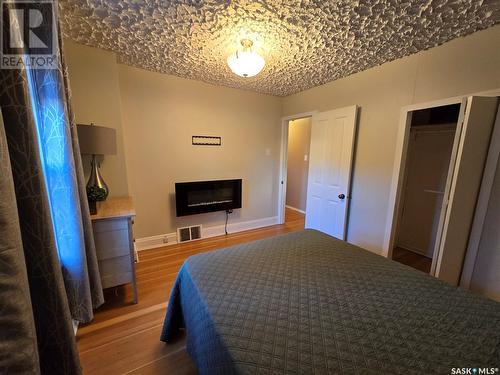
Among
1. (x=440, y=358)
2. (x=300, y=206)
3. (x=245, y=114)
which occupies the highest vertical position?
(x=245, y=114)

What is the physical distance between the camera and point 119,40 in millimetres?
1954

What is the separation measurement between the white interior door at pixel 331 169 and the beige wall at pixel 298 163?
1631mm

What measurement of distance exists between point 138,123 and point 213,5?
1.80 meters

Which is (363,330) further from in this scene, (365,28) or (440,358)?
(365,28)

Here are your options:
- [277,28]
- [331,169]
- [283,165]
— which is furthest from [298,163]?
[277,28]

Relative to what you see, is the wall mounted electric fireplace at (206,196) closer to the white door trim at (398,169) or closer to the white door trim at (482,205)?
the white door trim at (398,169)

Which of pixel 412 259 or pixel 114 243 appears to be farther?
pixel 412 259

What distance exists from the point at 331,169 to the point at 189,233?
239 centimetres

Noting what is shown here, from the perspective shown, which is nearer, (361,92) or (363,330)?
(363,330)

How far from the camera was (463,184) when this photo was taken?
5.62 ft

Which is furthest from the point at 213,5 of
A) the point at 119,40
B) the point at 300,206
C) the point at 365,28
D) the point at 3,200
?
the point at 300,206

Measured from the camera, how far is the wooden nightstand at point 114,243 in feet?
5.34

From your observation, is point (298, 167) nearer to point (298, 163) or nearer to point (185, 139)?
point (298, 163)
